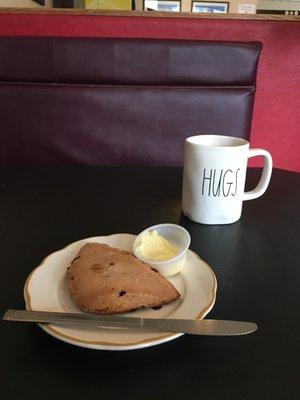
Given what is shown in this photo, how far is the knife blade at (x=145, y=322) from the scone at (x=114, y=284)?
0.05 feet

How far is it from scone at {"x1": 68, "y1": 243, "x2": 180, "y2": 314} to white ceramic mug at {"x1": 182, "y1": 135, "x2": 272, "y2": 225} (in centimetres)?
18

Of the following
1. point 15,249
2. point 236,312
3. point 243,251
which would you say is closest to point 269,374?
point 236,312

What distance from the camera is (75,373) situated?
0.95 ft

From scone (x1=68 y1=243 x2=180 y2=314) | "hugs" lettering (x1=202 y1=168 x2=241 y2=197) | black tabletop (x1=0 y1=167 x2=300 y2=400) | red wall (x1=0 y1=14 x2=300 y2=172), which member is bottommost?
black tabletop (x1=0 y1=167 x2=300 y2=400)

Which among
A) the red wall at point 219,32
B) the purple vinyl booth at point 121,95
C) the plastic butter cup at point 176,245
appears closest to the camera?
the plastic butter cup at point 176,245

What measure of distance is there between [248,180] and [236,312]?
42 centimetres

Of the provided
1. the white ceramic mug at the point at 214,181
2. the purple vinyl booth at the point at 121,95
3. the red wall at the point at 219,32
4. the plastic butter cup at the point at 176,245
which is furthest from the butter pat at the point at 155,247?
the red wall at the point at 219,32

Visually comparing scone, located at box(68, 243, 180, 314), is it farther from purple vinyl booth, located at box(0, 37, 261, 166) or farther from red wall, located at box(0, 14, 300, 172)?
red wall, located at box(0, 14, 300, 172)

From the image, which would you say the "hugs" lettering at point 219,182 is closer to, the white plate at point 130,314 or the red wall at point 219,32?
the white plate at point 130,314

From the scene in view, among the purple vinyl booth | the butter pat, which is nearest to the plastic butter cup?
the butter pat

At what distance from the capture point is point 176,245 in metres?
0.46

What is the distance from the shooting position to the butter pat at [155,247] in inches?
17.1

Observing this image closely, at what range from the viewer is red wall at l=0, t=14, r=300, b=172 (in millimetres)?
1260

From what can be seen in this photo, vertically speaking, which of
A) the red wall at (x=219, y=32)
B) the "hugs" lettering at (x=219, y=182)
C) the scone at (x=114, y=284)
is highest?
the red wall at (x=219, y=32)
